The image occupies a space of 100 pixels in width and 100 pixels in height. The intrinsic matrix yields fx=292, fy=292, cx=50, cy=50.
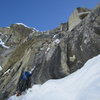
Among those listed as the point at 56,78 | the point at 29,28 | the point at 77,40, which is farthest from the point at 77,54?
the point at 29,28

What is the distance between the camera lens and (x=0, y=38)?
7575cm

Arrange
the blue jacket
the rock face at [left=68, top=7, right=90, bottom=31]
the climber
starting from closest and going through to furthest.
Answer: the climber
the blue jacket
the rock face at [left=68, top=7, right=90, bottom=31]

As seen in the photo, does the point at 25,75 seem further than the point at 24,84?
Yes

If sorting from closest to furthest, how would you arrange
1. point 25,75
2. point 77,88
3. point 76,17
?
→ point 77,88
point 25,75
point 76,17

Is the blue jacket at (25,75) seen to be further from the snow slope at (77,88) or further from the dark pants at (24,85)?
the snow slope at (77,88)

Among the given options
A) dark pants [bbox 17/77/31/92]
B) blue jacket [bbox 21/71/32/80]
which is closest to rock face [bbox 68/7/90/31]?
blue jacket [bbox 21/71/32/80]

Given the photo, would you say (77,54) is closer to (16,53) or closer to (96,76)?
(96,76)

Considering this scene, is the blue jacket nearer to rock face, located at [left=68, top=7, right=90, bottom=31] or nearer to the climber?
the climber

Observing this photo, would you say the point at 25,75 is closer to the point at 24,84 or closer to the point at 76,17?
the point at 24,84

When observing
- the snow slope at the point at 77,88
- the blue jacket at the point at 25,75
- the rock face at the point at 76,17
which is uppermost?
the rock face at the point at 76,17

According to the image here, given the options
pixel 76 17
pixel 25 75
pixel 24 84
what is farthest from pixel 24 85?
pixel 76 17

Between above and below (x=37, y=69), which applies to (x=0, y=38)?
above

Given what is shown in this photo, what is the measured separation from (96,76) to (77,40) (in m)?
6.32

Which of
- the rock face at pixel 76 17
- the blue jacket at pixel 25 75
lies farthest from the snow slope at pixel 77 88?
the rock face at pixel 76 17
